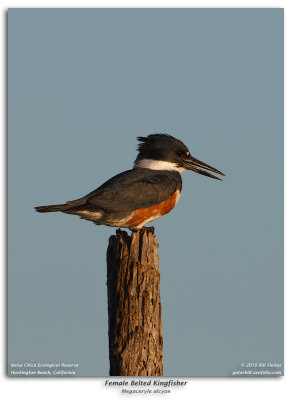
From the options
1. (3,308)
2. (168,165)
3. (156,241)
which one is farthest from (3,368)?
(168,165)

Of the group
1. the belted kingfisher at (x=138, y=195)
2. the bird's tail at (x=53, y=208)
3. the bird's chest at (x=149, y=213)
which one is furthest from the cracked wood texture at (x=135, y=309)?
the bird's chest at (x=149, y=213)

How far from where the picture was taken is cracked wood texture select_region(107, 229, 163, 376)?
7.96 m

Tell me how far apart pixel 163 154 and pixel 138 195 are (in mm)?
1749

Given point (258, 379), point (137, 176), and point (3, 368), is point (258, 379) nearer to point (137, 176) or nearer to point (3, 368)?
point (3, 368)

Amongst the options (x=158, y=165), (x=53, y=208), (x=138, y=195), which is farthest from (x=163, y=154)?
(x=53, y=208)

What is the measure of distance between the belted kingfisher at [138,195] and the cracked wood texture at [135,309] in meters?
2.23

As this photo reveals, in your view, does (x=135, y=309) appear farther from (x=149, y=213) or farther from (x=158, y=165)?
(x=158, y=165)

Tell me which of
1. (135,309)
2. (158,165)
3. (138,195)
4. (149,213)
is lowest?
(135,309)

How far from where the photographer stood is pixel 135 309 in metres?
8.05

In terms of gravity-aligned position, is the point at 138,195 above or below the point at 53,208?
above

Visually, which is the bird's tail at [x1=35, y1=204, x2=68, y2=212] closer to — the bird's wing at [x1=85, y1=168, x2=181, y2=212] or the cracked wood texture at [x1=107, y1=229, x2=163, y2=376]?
the bird's wing at [x1=85, y1=168, x2=181, y2=212]

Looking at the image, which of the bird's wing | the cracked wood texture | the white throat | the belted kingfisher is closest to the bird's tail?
the belted kingfisher

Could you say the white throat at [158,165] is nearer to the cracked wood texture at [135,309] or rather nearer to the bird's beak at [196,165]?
the bird's beak at [196,165]

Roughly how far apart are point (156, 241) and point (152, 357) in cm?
169
